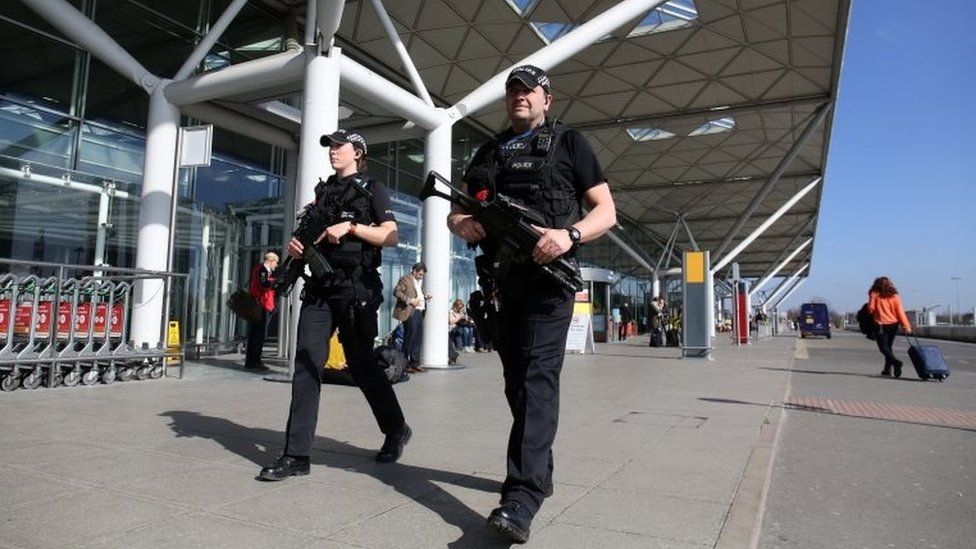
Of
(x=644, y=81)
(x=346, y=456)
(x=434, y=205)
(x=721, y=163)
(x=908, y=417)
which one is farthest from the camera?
(x=721, y=163)

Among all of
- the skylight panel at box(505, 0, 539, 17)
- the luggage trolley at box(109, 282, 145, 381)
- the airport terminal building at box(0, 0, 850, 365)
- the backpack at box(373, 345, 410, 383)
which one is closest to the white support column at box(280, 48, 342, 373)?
the airport terminal building at box(0, 0, 850, 365)

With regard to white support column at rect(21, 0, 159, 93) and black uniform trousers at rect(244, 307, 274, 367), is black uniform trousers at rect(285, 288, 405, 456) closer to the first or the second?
black uniform trousers at rect(244, 307, 274, 367)

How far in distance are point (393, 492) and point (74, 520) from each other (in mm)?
1325

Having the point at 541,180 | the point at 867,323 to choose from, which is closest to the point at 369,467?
the point at 541,180

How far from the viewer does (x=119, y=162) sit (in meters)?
11.8

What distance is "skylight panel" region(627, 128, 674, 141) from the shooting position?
25931 mm

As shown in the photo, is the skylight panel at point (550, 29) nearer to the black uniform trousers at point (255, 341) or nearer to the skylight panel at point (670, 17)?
the skylight panel at point (670, 17)

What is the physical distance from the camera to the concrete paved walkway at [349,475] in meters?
2.58

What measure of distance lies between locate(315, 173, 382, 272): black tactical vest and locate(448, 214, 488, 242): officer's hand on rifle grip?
0.85 metres

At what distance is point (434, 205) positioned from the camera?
37.6 feet

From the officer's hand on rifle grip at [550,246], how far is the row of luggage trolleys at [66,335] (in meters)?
6.32

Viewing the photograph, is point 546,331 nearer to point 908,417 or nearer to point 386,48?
point 908,417

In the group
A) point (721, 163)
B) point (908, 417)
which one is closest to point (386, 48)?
point (908, 417)

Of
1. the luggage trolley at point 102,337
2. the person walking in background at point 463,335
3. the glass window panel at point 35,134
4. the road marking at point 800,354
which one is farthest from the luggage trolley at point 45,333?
the road marking at point 800,354
